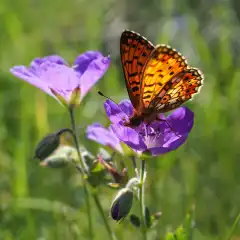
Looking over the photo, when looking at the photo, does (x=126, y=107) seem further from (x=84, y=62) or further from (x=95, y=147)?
(x=95, y=147)

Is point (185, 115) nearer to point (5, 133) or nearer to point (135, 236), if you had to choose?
point (135, 236)

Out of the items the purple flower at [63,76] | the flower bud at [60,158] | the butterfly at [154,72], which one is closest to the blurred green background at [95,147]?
Result: the flower bud at [60,158]

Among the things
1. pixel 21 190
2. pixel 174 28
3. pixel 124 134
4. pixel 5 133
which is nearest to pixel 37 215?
pixel 21 190

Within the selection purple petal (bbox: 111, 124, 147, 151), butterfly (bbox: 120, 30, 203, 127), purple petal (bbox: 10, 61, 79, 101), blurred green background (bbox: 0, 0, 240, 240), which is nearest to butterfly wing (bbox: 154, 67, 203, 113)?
butterfly (bbox: 120, 30, 203, 127)

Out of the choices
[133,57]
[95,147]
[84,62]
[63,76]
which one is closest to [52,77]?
[63,76]

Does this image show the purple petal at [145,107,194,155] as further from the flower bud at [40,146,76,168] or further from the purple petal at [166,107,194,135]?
the flower bud at [40,146,76,168]
